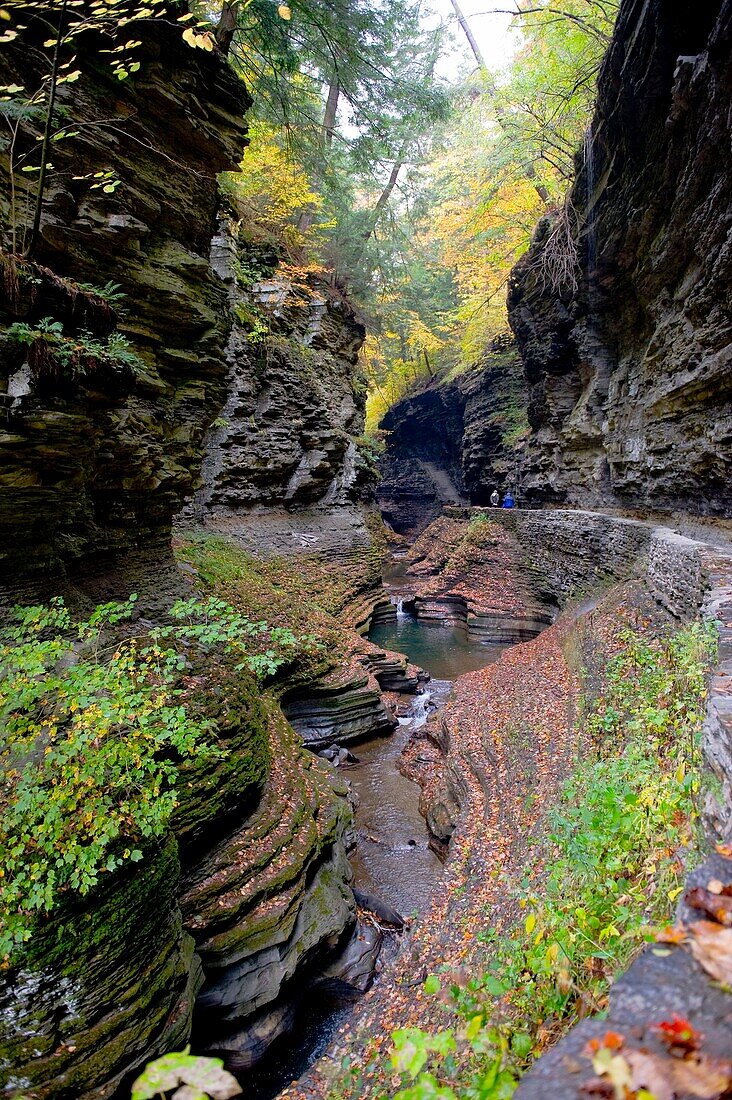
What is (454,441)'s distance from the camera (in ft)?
112

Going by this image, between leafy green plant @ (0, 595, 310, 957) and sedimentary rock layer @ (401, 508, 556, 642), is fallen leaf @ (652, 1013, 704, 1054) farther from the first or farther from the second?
sedimentary rock layer @ (401, 508, 556, 642)

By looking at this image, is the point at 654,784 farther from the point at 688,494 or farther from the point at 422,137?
the point at 422,137

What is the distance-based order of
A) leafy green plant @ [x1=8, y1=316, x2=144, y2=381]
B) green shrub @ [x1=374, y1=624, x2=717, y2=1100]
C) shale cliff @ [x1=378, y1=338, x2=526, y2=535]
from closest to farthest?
green shrub @ [x1=374, y1=624, x2=717, y2=1100] < leafy green plant @ [x1=8, y1=316, x2=144, y2=381] < shale cliff @ [x1=378, y1=338, x2=526, y2=535]

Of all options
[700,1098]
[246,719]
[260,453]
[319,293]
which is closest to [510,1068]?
[700,1098]

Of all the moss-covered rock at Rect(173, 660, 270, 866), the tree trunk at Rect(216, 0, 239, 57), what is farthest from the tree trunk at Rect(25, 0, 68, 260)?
the moss-covered rock at Rect(173, 660, 270, 866)

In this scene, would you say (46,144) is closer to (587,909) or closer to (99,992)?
(587,909)

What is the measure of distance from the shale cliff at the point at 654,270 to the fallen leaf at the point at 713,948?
31.2 ft

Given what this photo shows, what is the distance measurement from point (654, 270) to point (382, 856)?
13419 millimetres

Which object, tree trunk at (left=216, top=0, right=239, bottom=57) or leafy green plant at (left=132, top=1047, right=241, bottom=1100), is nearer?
leafy green plant at (left=132, top=1047, right=241, bottom=1100)

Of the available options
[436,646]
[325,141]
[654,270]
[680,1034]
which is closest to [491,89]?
[325,141]

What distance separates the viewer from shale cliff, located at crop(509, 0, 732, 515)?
7.68 metres

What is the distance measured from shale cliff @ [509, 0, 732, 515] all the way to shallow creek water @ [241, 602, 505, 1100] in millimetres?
8480

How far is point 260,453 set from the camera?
15.9 metres

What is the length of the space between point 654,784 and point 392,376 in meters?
37.5
